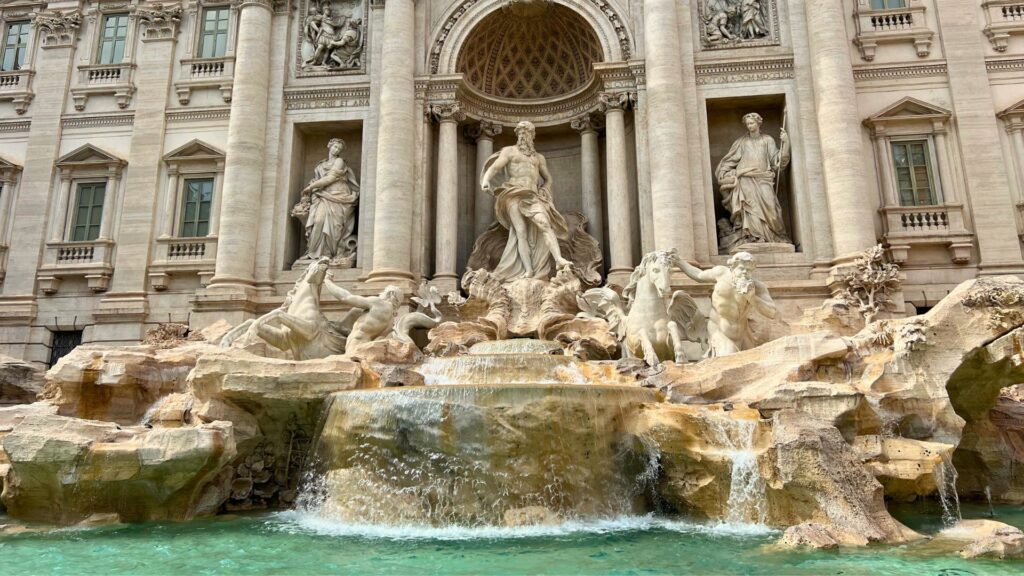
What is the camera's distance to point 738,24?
1706 centimetres

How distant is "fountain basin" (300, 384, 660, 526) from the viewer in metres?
7.85

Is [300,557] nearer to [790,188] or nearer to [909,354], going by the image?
[909,354]

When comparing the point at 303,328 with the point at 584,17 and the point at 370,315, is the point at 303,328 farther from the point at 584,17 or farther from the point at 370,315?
the point at 584,17

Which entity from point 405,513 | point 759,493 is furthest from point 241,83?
point 759,493

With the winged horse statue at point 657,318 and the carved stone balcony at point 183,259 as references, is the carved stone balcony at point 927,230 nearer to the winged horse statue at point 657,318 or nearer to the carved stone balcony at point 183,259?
the winged horse statue at point 657,318

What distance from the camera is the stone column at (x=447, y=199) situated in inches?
631

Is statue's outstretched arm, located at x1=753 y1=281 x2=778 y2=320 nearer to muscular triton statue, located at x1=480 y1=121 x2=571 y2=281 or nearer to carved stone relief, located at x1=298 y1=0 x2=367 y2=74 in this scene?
muscular triton statue, located at x1=480 y1=121 x2=571 y2=281

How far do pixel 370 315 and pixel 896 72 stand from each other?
13766mm

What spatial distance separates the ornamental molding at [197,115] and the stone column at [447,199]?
5876 mm

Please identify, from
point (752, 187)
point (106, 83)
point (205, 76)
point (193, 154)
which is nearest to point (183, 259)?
point (193, 154)

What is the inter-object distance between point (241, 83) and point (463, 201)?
633cm

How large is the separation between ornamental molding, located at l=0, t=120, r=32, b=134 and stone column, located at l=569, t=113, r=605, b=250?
15327 mm

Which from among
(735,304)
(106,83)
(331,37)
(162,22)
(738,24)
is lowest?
(735,304)

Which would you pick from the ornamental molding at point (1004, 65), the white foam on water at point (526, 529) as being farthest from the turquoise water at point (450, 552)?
the ornamental molding at point (1004, 65)
